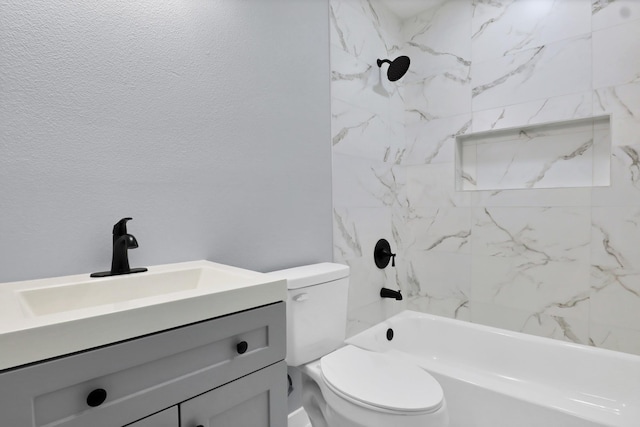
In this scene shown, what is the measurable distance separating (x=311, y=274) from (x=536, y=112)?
1680mm

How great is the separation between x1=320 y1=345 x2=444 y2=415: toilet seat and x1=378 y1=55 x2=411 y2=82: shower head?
5.62ft

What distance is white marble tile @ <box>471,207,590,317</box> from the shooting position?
6.07ft

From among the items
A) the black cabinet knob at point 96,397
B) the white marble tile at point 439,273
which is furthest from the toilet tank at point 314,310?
the white marble tile at point 439,273

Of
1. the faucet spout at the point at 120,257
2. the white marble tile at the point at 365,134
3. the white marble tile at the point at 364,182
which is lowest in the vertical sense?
the faucet spout at the point at 120,257

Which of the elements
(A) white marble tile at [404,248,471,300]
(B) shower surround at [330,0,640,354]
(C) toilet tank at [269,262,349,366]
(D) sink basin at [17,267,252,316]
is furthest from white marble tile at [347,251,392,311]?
(D) sink basin at [17,267,252,316]

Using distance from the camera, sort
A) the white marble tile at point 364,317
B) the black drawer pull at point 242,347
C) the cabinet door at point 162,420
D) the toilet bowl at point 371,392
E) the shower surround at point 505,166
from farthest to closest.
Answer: the white marble tile at point 364,317 → the shower surround at point 505,166 → the toilet bowl at point 371,392 → the black drawer pull at point 242,347 → the cabinet door at point 162,420

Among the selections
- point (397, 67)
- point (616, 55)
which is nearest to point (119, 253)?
point (397, 67)

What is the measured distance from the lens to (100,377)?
0.64 m

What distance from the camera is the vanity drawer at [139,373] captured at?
569mm

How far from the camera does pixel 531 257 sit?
1.99 m

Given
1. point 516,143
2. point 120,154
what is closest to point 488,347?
point 516,143

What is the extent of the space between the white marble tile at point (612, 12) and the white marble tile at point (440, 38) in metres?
0.66

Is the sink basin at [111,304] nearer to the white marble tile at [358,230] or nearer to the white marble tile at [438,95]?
the white marble tile at [358,230]

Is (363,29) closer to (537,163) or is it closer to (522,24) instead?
(522,24)
